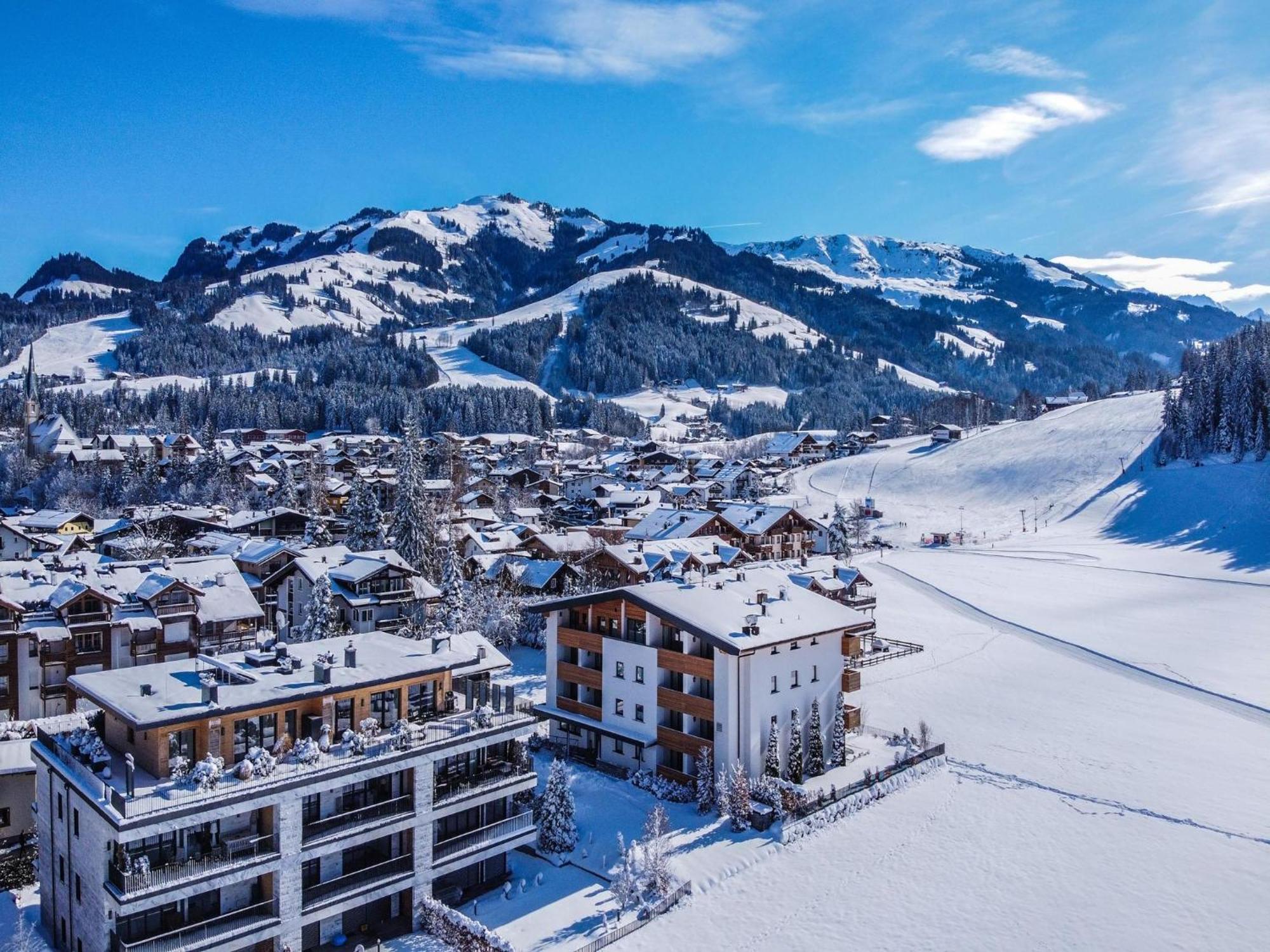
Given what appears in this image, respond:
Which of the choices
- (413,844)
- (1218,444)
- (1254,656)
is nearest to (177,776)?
(413,844)

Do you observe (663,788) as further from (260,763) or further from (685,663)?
(260,763)

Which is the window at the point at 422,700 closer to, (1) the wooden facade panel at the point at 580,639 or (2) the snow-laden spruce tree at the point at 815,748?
(1) the wooden facade panel at the point at 580,639

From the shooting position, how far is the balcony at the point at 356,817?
2016 centimetres

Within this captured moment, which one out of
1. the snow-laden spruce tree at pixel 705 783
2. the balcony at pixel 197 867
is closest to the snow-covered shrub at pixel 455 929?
the balcony at pixel 197 867


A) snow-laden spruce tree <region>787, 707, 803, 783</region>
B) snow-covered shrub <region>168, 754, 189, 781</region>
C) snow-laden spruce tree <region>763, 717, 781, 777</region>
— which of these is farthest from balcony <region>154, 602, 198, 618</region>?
snow-laden spruce tree <region>787, 707, 803, 783</region>

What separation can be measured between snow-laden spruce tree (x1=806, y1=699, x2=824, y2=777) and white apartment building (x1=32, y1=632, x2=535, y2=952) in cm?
1159

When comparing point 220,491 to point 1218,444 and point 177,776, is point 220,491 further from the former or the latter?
point 1218,444

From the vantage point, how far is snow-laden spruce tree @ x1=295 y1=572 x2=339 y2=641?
4294cm

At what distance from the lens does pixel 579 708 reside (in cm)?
3491

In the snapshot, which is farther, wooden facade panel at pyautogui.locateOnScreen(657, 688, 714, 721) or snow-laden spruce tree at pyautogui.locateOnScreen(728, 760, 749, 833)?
wooden facade panel at pyautogui.locateOnScreen(657, 688, 714, 721)

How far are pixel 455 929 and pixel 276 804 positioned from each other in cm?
571

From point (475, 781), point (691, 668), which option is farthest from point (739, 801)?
point (475, 781)

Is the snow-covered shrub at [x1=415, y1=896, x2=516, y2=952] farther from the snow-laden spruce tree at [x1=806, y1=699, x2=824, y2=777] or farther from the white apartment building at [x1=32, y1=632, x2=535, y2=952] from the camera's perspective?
the snow-laden spruce tree at [x1=806, y1=699, x2=824, y2=777]

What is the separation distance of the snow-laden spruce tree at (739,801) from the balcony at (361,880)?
1075 centimetres
